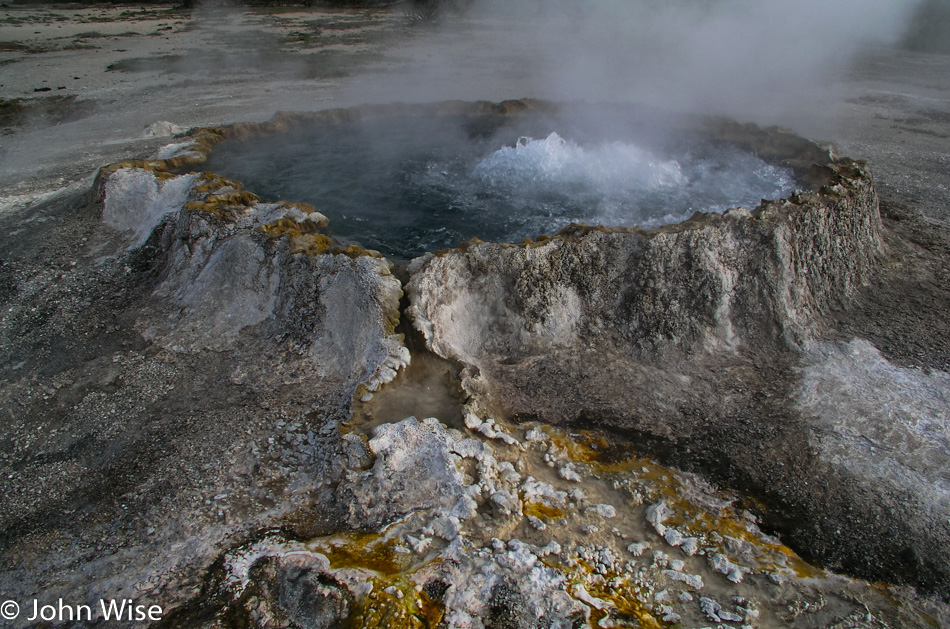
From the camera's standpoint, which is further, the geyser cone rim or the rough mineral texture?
the geyser cone rim

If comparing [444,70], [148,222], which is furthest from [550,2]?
[148,222]

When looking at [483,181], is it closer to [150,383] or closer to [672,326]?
[672,326]

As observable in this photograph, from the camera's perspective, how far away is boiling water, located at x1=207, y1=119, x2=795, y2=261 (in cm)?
489

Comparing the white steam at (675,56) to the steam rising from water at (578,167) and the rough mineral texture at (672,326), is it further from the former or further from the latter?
the rough mineral texture at (672,326)

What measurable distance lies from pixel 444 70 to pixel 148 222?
7602mm

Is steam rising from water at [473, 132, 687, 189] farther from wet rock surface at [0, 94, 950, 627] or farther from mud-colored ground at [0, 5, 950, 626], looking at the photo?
mud-colored ground at [0, 5, 950, 626]

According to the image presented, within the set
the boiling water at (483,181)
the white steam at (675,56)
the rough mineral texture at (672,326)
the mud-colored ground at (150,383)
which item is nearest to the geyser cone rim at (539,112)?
the rough mineral texture at (672,326)

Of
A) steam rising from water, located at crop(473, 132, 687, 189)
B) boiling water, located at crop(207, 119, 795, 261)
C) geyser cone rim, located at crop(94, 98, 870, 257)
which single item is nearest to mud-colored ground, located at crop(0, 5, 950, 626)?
geyser cone rim, located at crop(94, 98, 870, 257)

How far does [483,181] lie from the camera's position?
5680mm

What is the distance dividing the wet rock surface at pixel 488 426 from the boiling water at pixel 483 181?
2.99 feet

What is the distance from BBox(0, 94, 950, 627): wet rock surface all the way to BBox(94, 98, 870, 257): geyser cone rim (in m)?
0.06

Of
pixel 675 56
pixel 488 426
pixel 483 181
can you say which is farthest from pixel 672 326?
pixel 675 56

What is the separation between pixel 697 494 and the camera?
2.66 meters

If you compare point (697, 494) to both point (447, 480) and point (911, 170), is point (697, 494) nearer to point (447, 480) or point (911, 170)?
point (447, 480)
